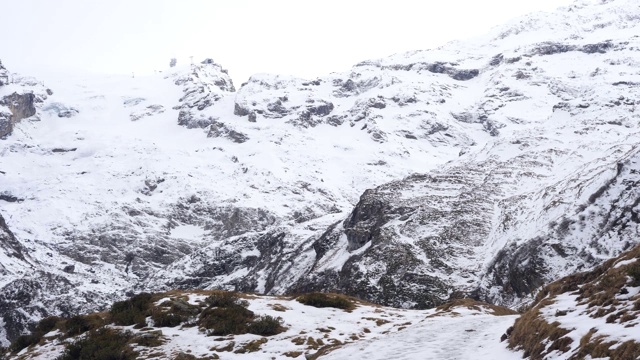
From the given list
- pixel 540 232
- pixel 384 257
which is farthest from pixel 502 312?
pixel 384 257

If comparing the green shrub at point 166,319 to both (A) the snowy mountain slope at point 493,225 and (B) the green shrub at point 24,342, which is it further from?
(A) the snowy mountain slope at point 493,225

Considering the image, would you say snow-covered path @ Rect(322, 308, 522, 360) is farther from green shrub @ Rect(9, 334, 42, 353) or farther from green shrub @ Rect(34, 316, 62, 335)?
green shrub @ Rect(34, 316, 62, 335)

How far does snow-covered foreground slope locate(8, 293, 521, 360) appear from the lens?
21562 millimetres

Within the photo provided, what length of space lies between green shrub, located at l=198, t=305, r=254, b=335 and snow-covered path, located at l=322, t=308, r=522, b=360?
19.2ft

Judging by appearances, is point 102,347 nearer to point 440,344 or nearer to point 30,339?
point 30,339

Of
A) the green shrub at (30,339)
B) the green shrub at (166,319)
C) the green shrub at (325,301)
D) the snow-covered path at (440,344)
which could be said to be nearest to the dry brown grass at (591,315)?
the snow-covered path at (440,344)

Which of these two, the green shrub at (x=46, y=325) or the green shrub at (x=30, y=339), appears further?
the green shrub at (x=46, y=325)

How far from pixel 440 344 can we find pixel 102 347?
14.2m

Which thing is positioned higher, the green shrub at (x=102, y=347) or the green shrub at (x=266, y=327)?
the green shrub at (x=266, y=327)

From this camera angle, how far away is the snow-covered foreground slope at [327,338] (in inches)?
849

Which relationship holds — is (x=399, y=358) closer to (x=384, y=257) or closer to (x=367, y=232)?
(x=384, y=257)

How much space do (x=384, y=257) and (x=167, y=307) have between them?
2310 inches

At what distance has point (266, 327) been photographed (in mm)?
26609

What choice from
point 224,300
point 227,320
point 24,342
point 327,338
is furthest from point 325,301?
point 24,342
